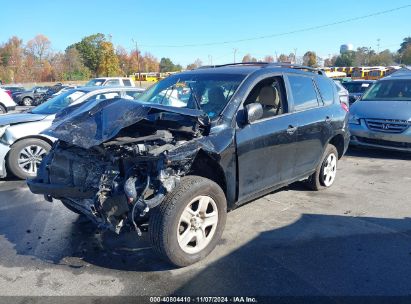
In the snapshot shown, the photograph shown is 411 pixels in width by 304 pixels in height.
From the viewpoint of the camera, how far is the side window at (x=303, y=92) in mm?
5008

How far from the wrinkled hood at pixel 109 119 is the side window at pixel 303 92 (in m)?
1.65

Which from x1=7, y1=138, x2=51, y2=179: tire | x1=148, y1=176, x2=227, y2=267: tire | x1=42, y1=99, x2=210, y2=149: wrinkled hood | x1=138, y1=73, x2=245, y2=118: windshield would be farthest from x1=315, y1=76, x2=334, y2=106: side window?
x1=7, y1=138, x2=51, y2=179: tire

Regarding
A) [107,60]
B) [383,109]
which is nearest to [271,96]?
[383,109]

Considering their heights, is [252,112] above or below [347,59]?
below

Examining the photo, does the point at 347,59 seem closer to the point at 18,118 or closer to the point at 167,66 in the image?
the point at 167,66

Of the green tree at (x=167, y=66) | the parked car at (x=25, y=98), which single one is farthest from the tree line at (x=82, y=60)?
the parked car at (x=25, y=98)

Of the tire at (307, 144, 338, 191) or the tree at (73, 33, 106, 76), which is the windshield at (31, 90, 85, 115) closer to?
the tire at (307, 144, 338, 191)

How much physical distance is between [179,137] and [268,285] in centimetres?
159

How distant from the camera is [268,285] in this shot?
3363 mm

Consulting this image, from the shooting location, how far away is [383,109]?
8516 millimetres

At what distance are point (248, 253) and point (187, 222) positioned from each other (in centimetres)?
78

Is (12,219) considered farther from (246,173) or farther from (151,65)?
(151,65)

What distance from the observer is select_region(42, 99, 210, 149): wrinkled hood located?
3.61 m

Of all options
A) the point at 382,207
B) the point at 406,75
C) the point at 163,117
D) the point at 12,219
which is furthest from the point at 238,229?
the point at 406,75
